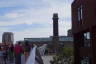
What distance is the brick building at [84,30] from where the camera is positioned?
4122 cm

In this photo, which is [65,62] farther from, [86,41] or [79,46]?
[86,41]

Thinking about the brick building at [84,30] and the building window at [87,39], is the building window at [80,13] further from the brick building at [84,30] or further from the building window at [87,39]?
the building window at [87,39]

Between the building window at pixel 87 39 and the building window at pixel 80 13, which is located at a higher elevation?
the building window at pixel 80 13

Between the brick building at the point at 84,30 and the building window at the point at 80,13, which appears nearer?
the brick building at the point at 84,30

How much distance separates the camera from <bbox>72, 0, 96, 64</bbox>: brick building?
135 feet

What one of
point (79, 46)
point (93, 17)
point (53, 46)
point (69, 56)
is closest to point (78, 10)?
point (79, 46)

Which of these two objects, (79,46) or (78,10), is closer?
(78,10)

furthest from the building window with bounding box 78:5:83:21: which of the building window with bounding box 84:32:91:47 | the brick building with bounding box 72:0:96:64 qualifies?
Result: the building window with bounding box 84:32:91:47

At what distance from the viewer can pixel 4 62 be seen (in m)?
24.2

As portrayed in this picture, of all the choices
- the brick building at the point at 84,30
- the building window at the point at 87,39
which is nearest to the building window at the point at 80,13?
the brick building at the point at 84,30

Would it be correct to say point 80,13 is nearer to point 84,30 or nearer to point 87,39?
point 84,30

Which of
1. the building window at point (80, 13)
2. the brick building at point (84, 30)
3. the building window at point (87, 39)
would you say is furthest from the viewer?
the building window at point (80, 13)

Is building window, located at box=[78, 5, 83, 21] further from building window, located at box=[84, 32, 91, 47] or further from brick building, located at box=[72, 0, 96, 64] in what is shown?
building window, located at box=[84, 32, 91, 47]

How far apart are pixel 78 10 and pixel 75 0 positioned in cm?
373
